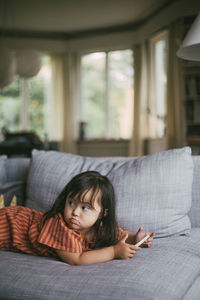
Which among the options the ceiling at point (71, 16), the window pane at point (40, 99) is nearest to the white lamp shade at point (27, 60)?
the ceiling at point (71, 16)

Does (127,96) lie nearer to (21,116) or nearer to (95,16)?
(95,16)

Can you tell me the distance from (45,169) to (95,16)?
5.37m

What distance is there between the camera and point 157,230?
1579mm

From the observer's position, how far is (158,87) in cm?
661

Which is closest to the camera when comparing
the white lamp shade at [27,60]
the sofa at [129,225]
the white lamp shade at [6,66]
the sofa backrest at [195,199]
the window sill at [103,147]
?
the sofa at [129,225]

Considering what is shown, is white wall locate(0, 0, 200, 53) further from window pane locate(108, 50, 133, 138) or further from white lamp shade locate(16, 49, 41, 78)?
white lamp shade locate(16, 49, 41, 78)

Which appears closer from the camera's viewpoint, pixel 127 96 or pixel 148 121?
pixel 148 121

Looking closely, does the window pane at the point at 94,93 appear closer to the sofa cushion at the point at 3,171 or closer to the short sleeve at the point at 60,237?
the sofa cushion at the point at 3,171

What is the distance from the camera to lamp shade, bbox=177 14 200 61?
5.33 ft

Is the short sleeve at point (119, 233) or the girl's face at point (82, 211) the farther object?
the short sleeve at point (119, 233)

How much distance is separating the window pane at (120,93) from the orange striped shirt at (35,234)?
5633mm

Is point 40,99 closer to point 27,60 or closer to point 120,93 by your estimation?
point 120,93

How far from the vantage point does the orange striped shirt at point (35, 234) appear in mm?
1351

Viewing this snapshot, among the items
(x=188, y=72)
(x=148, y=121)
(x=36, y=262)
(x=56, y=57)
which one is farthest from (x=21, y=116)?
(x=36, y=262)
